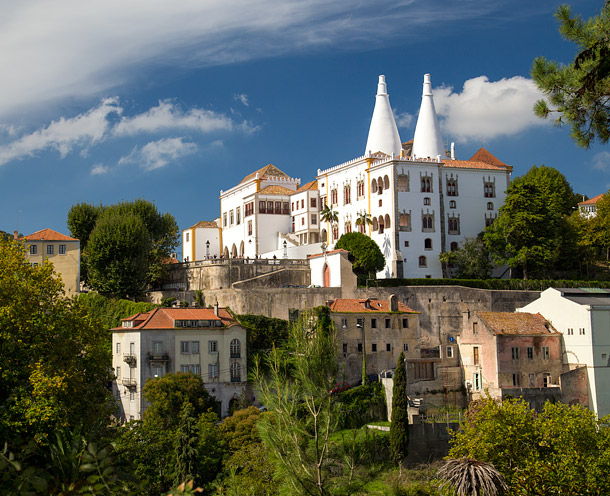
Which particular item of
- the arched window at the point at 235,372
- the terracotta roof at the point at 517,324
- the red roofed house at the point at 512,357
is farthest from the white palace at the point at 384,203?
the arched window at the point at 235,372

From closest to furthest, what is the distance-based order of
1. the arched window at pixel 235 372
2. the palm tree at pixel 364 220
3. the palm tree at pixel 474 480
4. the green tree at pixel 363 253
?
the palm tree at pixel 474 480
the arched window at pixel 235 372
the green tree at pixel 363 253
the palm tree at pixel 364 220

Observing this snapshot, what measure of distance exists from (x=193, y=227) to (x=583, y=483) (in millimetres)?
62178

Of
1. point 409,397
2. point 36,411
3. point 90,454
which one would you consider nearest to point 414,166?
point 409,397

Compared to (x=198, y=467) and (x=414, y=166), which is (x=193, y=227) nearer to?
(x=414, y=166)

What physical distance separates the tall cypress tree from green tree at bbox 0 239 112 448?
17.6 metres

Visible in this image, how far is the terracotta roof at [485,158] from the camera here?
71006 millimetres

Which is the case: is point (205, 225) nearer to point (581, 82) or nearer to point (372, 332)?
point (372, 332)

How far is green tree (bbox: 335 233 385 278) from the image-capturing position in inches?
2343

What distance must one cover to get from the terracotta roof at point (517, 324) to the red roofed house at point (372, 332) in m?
5.13

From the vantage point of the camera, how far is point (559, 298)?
50656 mm

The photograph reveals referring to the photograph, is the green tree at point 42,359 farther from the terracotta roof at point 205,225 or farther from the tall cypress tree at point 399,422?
the terracotta roof at point 205,225

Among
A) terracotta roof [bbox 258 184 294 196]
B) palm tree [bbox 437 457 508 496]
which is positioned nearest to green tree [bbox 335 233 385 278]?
terracotta roof [bbox 258 184 294 196]

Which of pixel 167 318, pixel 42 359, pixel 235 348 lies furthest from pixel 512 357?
pixel 42 359

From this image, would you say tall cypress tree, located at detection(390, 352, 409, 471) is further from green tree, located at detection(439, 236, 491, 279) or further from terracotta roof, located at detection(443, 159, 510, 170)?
terracotta roof, located at detection(443, 159, 510, 170)
